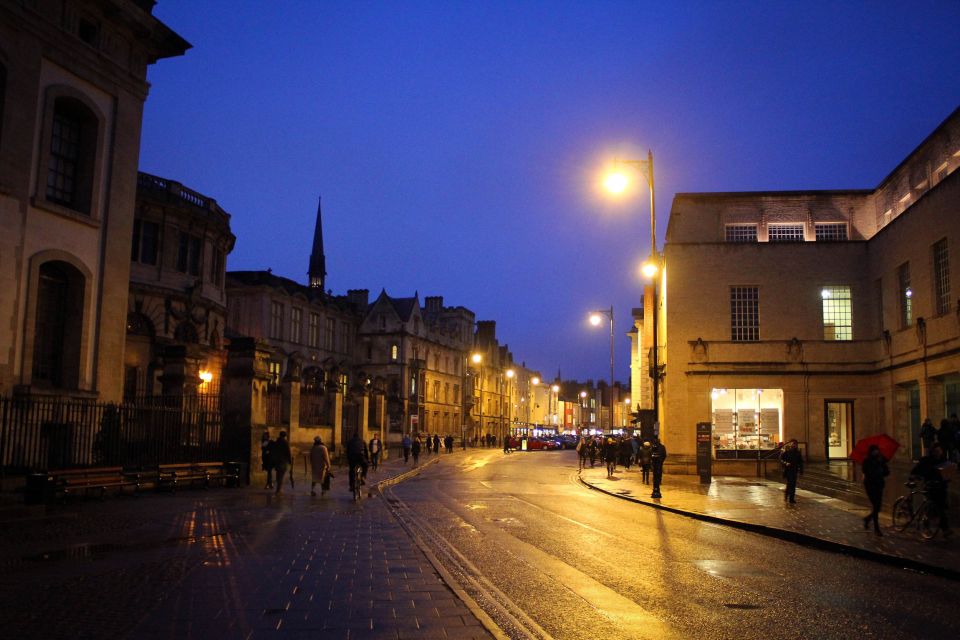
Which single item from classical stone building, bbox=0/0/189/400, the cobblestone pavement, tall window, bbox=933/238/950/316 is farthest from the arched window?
tall window, bbox=933/238/950/316

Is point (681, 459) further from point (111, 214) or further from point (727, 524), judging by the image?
point (111, 214)

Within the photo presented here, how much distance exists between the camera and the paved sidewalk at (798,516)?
1219cm

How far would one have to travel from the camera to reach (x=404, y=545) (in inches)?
479

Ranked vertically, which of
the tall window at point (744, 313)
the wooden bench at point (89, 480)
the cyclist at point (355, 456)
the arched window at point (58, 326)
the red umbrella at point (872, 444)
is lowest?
the wooden bench at point (89, 480)

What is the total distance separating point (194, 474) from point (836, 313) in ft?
87.0

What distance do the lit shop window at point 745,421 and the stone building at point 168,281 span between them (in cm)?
2253

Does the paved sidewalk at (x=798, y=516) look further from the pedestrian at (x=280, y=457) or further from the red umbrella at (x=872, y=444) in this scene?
the pedestrian at (x=280, y=457)

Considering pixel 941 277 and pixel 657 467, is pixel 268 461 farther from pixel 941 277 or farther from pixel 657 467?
pixel 941 277

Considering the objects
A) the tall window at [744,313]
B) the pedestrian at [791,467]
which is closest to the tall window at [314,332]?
the tall window at [744,313]

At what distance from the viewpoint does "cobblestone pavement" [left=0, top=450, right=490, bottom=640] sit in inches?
270

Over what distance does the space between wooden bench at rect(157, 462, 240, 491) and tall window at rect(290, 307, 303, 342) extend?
38695 mm

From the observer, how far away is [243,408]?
23.8m

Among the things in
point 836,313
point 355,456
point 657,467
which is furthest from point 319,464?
point 836,313

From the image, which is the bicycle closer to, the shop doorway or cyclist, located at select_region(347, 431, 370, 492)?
cyclist, located at select_region(347, 431, 370, 492)
